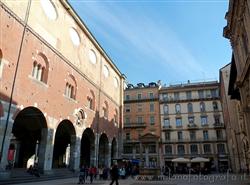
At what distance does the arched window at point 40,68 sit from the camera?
18969mm

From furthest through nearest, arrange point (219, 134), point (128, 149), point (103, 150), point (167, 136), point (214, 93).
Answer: point (128, 149) < point (214, 93) < point (167, 136) < point (219, 134) < point (103, 150)

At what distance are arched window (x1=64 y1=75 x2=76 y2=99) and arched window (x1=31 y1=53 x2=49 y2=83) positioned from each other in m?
3.83

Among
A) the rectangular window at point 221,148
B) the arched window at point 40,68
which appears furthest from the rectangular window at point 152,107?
the arched window at point 40,68

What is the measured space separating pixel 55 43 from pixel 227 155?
38.1 meters

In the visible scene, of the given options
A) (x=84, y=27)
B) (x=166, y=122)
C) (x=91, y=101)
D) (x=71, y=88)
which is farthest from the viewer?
(x=166, y=122)

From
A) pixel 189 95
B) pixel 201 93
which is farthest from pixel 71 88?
pixel 201 93

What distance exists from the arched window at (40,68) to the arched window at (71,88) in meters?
3.83

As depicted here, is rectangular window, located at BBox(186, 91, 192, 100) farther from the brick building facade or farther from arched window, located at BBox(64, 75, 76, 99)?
arched window, located at BBox(64, 75, 76, 99)

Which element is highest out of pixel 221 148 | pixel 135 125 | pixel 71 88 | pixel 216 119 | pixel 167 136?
pixel 216 119

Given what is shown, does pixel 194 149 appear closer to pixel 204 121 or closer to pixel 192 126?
pixel 192 126

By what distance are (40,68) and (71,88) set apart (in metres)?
A: 5.49

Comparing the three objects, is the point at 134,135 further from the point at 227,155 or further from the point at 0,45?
the point at 0,45

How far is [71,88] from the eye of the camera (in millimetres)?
24734

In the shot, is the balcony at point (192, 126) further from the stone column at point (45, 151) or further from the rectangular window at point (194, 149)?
the stone column at point (45, 151)
